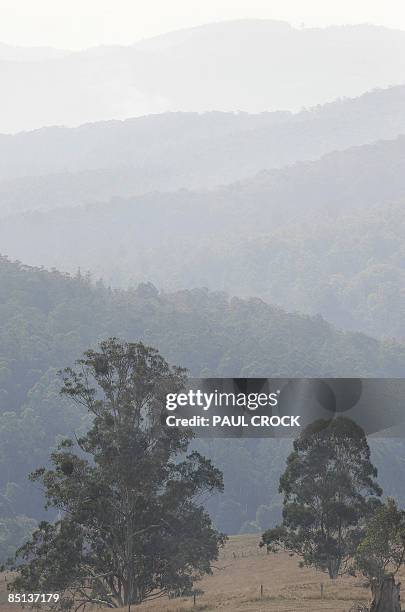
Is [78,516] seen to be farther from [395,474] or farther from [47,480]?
[395,474]

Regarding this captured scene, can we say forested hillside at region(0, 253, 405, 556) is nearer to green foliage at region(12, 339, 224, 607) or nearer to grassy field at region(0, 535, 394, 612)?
grassy field at region(0, 535, 394, 612)

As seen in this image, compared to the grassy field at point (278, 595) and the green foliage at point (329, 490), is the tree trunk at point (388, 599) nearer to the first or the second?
the grassy field at point (278, 595)

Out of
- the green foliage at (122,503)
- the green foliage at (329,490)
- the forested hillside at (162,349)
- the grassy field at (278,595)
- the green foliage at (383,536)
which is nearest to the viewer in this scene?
the green foliage at (383,536)

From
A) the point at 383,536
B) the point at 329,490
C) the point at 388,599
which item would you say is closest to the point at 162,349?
the point at 329,490

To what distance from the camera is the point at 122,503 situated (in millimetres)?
38312

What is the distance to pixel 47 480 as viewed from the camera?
37.8m

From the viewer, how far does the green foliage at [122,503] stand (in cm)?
3769

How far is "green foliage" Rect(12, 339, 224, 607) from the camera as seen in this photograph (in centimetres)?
3769

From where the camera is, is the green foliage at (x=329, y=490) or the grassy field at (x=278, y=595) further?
the green foliage at (x=329, y=490)

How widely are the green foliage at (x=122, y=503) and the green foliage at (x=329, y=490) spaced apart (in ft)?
19.7

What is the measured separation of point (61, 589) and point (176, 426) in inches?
271

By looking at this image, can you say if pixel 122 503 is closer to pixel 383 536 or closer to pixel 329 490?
pixel 383 536

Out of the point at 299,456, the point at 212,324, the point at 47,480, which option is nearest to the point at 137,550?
the point at 47,480

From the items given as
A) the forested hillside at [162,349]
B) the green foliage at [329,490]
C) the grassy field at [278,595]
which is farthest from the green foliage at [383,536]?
the forested hillside at [162,349]
